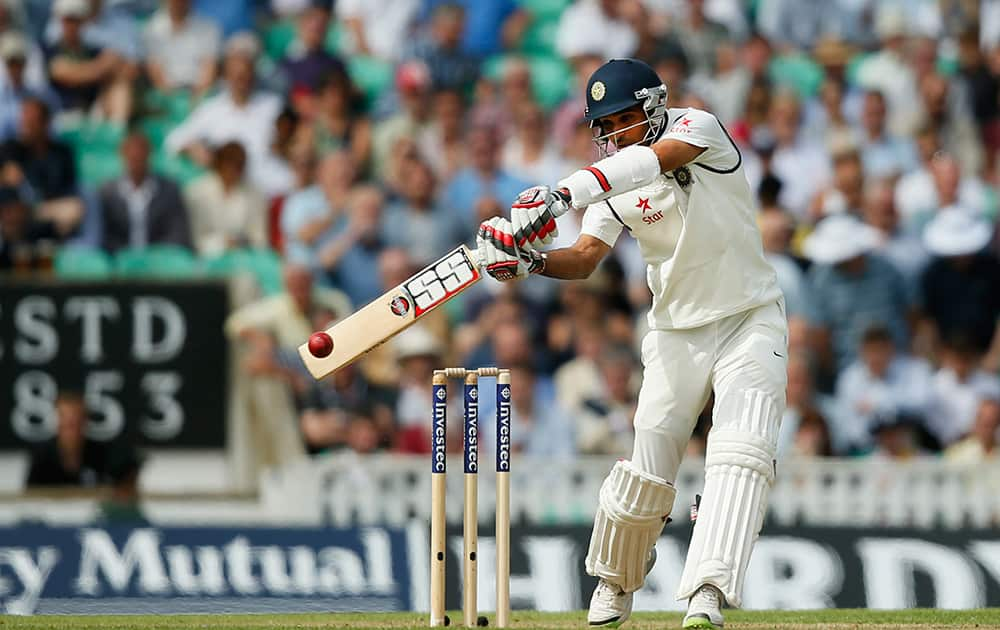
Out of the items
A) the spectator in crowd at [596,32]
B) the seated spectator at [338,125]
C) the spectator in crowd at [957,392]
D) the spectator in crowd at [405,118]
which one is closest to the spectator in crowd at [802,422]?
the spectator in crowd at [957,392]

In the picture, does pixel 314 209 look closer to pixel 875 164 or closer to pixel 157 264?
pixel 157 264

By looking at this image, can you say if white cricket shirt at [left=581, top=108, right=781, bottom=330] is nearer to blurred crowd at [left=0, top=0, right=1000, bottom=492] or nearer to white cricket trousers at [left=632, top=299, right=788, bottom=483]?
white cricket trousers at [left=632, top=299, right=788, bottom=483]

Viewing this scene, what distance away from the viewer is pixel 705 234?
5480mm

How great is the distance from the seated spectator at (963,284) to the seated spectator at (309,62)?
3823mm

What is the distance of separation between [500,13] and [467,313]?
2.37 metres

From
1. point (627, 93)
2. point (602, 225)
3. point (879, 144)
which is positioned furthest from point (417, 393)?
point (627, 93)

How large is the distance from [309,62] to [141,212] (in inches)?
64.7

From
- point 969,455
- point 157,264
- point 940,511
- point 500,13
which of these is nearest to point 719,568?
point 940,511

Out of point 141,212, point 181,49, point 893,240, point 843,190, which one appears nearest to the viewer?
point 141,212

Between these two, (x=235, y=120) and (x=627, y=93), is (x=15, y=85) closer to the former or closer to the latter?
(x=235, y=120)

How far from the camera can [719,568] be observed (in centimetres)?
512

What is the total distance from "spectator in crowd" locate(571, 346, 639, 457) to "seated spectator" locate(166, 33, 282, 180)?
2716 millimetres

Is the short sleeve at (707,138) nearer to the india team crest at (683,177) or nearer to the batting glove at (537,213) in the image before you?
the india team crest at (683,177)

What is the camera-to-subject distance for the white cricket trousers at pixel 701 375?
5.37 m
